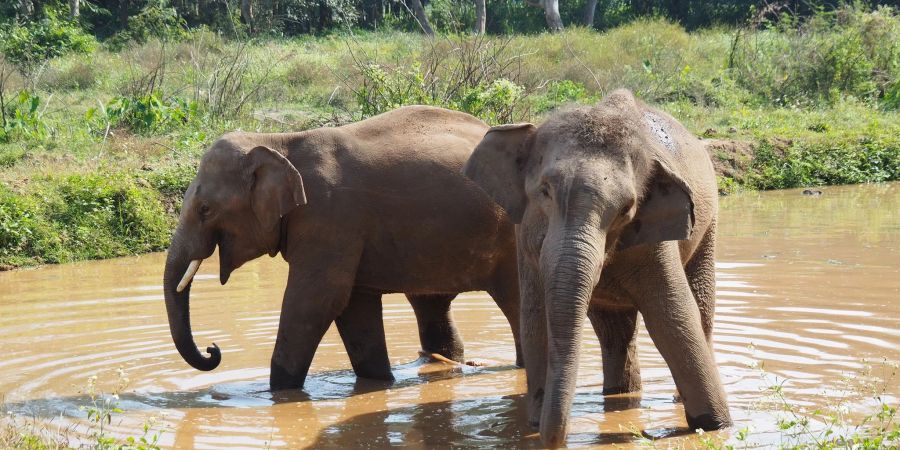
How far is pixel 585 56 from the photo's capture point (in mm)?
26344

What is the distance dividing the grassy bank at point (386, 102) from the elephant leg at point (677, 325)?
6344mm

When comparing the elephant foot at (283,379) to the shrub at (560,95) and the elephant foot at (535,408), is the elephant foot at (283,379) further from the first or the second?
the shrub at (560,95)

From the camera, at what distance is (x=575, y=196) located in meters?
4.87

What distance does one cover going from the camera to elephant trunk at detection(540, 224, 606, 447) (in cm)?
473

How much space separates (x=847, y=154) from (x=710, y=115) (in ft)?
9.34

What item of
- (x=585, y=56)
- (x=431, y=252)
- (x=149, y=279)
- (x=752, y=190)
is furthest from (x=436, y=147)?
(x=585, y=56)

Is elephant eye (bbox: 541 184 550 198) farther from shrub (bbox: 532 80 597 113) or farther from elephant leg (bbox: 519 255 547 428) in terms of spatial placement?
shrub (bbox: 532 80 597 113)

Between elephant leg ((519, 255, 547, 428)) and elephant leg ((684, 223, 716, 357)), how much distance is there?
1023 millimetres

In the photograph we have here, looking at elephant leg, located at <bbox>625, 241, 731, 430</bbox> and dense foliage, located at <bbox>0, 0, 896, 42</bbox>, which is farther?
dense foliage, located at <bbox>0, 0, 896, 42</bbox>

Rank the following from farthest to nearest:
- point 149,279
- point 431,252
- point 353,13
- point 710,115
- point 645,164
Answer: point 353,13 → point 710,115 → point 149,279 → point 431,252 → point 645,164

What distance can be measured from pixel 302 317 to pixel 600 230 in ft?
8.81

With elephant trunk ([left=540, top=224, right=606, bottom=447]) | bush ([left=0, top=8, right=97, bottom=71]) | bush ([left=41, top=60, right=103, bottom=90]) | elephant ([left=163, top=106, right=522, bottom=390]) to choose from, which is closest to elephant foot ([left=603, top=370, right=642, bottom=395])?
elephant ([left=163, top=106, right=522, bottom=390])

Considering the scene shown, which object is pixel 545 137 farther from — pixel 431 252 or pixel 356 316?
pixel 356 316

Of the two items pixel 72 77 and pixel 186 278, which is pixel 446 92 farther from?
pixel 72 77
